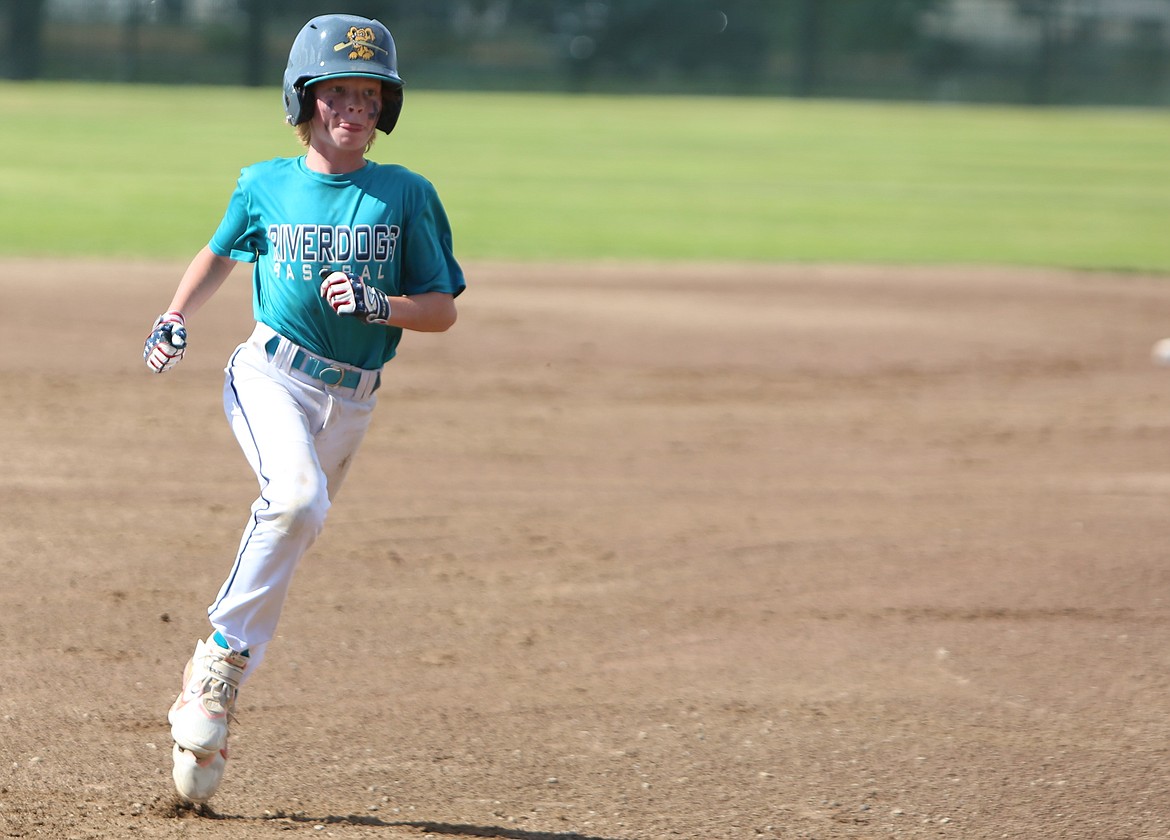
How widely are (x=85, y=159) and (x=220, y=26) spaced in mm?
15757

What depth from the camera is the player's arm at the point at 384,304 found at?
3.36 meters

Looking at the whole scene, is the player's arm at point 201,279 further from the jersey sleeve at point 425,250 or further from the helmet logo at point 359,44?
→ the helmet logo at point 359,44

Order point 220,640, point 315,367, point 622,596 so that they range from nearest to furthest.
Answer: point 220,640, point 315,367, point 622,596

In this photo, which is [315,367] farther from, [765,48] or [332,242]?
[765,48]

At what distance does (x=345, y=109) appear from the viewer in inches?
143

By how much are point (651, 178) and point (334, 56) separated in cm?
1808

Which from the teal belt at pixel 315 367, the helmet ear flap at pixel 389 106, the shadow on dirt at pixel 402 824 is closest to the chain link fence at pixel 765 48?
the helmet ear flap at pixel 389 106

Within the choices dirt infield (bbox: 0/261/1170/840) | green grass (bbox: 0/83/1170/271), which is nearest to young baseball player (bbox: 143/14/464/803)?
dirt infield (bbox: 0/261/1170/840)

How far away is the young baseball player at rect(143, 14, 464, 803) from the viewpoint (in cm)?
350

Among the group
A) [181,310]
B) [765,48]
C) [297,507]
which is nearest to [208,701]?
[297,507]

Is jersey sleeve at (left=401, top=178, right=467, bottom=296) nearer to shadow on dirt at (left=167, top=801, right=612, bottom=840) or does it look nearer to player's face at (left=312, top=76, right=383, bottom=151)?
player's face at (left=312, top=76, right=383, bottom=151)

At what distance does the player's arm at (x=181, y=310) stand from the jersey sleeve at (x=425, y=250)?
0.45m

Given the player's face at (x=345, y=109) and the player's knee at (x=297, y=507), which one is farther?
the player's face at (x=345, y=109)

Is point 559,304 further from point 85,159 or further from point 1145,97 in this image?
point 1145,97
